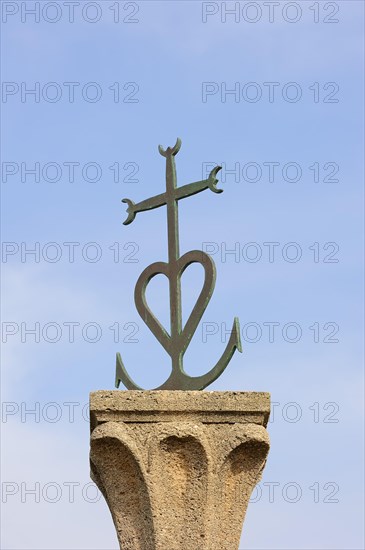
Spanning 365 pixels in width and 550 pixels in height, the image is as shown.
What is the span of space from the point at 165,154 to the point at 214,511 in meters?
3.45

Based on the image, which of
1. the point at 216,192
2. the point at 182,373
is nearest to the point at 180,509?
the point at 182,373

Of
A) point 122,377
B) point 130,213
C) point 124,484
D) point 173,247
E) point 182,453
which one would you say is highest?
point 130,213

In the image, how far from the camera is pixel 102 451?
12562mm

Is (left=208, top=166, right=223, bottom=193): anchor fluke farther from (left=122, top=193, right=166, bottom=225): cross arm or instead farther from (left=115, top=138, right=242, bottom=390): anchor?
(left=122, top=193, right=166, bottom=225): cross arm

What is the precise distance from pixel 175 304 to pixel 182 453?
4.56ft

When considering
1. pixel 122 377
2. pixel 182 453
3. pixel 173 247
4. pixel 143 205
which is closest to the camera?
pixel 182 453

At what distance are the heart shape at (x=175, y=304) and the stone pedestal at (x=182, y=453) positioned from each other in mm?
608

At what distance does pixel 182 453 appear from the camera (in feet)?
41.1

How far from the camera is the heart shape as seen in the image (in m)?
12.9

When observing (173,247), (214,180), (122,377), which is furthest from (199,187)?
(122,377)

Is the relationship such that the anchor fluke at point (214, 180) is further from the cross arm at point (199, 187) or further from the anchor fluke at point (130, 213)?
the anchor fluke at point (130, 213)

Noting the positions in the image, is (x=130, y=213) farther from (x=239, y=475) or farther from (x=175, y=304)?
(x=239, y=475)

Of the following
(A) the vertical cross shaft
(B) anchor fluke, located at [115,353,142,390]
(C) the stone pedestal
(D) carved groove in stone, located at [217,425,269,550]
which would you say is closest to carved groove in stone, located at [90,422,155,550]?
(C) the stone pedestal

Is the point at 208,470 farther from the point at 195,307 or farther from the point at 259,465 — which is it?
the point at 195,307
